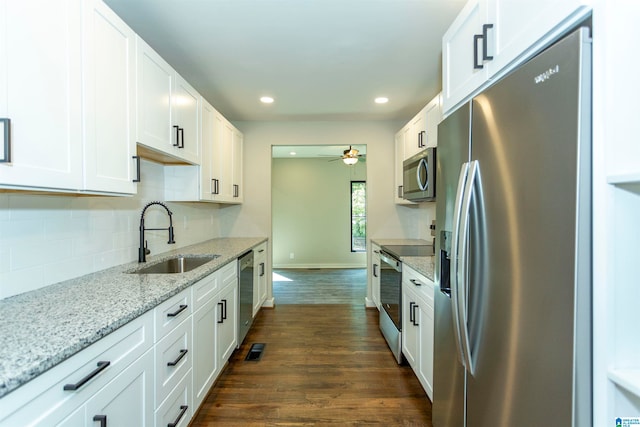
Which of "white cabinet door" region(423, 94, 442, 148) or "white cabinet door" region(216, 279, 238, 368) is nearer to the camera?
"white cabinet door" region(216, 279, 238, 368)

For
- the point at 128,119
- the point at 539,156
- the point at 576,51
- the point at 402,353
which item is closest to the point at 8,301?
the point at 128,119

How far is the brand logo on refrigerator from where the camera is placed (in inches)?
31.3

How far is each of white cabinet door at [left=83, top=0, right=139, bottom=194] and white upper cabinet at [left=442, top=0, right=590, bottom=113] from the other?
1712 mm

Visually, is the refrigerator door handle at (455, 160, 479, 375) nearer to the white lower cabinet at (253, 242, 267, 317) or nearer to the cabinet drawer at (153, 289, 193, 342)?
the cabinet drawer at (153, 289, 193, 342)

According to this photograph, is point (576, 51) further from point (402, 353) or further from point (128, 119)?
point (402, 353)

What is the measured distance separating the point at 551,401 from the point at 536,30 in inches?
43.9

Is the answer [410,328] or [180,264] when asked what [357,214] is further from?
[180,264]

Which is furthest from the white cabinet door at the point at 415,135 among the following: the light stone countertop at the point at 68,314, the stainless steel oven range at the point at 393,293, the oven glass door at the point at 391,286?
the light stone countertop at the point at 68,314

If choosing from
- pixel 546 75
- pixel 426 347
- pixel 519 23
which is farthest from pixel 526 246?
pixel 426 347

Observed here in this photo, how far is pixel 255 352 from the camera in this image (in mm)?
2746

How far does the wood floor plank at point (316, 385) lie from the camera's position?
1.89m

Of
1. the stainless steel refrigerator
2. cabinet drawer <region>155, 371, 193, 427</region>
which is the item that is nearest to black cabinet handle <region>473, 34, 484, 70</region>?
the stainless steel refrigerator

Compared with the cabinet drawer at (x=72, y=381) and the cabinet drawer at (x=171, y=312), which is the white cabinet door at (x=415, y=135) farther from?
the cabinet drawer at (x=72, y=381)

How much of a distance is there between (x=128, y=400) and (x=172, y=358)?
365 mm
